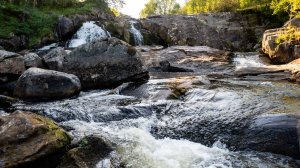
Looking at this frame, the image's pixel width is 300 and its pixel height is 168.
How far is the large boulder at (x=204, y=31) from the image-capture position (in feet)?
105

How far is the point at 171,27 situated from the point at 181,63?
43.6 ft

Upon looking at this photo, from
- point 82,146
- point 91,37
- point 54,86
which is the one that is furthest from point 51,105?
A: point 91,37

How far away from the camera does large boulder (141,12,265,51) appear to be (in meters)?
32.2

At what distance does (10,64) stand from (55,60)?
1.89 m

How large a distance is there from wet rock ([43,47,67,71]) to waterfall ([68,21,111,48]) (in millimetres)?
10009

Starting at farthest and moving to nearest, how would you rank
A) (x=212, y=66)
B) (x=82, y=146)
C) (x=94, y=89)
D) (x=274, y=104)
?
(x=212, y=66) < (x=94, y=89) < (x=274, y=104) < (x=82, y=146)

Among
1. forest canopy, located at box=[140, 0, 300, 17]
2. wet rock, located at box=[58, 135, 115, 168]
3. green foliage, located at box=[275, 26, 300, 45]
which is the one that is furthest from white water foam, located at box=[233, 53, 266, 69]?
wet rock, located at box=[58, 135, 115, 168]

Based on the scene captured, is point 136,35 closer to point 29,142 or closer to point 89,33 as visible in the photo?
point 89,33

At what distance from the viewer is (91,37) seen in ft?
86.3

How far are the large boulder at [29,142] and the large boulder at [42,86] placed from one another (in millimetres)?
5173

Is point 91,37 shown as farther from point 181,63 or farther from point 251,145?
point 251,145

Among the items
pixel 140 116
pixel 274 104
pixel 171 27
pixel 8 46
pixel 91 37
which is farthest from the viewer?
pixel 171 27

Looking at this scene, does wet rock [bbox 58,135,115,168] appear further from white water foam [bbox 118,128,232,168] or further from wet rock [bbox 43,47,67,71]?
wet rock [bbox 43,47,67,71]

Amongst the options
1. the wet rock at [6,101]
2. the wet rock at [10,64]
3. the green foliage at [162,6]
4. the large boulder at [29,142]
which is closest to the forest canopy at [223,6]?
the green foliage at [162,6]
